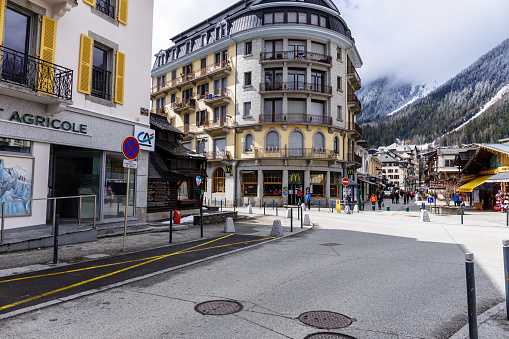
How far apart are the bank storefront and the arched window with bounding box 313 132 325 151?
2697cm

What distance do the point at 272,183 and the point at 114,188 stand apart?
26.2 meters

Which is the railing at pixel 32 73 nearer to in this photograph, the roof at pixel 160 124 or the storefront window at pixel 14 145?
the storefront window at pixel 14 145

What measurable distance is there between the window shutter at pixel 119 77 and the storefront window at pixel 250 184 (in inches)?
1038

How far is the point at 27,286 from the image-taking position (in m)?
5.87

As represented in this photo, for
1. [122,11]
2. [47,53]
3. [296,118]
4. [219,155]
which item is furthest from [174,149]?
[219,155]

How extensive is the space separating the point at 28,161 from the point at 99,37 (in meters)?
5.56

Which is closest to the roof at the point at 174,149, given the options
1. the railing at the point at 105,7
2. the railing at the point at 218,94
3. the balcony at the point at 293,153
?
the railing at the point at 105,7

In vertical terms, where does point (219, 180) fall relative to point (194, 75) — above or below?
below

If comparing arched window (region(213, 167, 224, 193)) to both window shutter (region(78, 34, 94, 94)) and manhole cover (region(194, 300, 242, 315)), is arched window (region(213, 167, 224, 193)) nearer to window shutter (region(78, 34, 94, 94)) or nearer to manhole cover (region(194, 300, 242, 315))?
window shutter (region(78, 34, 94, 94))


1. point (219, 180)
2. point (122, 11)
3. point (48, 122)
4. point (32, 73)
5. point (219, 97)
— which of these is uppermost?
point (219, 97)

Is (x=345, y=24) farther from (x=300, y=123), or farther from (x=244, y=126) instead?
(x=244, y=126)

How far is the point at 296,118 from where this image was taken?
126ft

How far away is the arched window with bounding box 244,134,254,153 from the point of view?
3975 centimetres

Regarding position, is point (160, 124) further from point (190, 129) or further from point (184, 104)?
point (184, 104)
